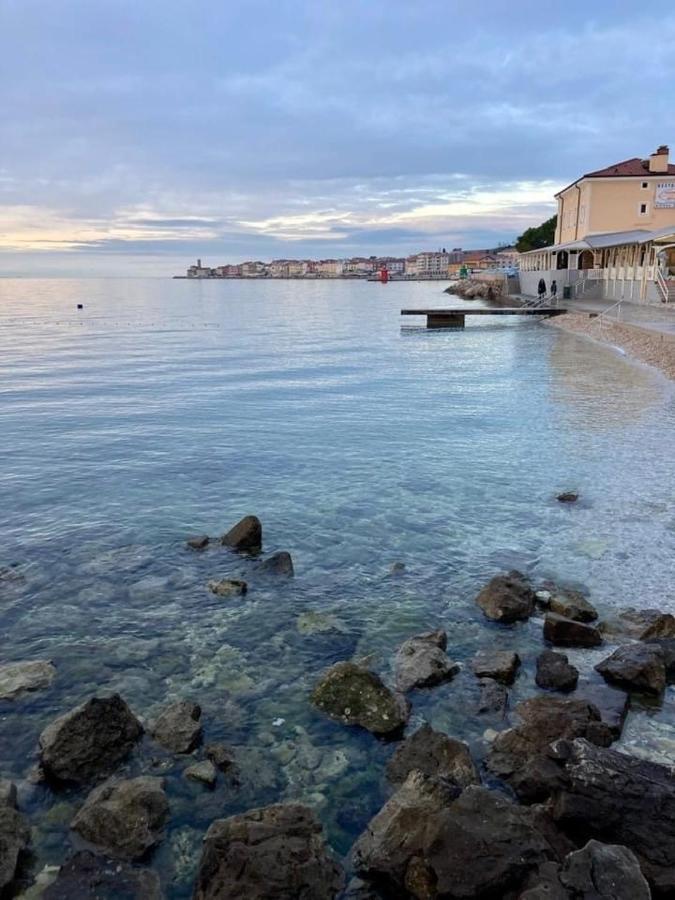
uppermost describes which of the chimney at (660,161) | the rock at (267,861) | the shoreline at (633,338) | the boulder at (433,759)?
the chimney at (660,161)

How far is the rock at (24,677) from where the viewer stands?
20.8 feet

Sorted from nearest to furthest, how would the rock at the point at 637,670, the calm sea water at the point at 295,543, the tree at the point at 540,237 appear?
the calm sea water at the point at 295,543, the rock at the point at 637,670, the tree at the point at 540,237

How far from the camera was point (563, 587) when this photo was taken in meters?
8.23

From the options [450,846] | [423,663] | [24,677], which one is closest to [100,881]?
[450,846]

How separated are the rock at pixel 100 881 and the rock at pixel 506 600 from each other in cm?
423

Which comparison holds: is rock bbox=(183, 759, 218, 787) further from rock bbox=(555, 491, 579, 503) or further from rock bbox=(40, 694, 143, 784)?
rock bbox=(555, 491, 579, 503)

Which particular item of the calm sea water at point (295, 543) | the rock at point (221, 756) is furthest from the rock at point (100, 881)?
the rock at point (221, 756)

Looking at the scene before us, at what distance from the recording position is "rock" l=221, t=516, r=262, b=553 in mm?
9531

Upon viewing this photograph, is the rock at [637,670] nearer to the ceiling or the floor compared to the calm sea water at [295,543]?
nearer to the ceiling

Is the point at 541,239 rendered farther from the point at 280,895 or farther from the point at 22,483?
the point at 280,895

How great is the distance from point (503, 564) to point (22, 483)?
882cm

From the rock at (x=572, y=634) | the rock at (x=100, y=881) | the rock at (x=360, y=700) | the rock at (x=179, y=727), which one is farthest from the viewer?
the rock at (x=572, y=634)

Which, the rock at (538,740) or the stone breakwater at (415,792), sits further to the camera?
the rock at (538,740)

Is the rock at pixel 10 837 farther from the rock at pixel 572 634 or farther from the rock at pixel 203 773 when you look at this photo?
the rock at pixel 572 634
